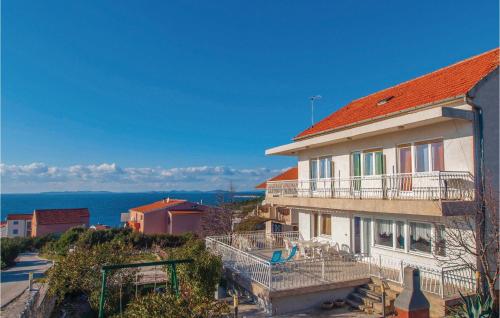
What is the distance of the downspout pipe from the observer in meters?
11.7

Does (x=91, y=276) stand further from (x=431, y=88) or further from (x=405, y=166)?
(x=431, y=88)

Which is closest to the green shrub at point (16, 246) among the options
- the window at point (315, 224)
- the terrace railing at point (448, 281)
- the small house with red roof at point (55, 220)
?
the small house with red roof at point (55, 220)

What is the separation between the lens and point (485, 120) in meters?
12.5

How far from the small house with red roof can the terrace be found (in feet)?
160

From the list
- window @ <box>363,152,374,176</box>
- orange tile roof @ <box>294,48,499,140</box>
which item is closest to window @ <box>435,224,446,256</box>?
window @ <box>363,152,374,176</box>

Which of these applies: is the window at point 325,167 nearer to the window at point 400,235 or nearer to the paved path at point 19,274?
the window at point 400,235

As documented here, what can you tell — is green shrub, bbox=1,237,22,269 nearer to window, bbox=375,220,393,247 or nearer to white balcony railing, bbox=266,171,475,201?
white balcony railing, bbox=266,171,475,201

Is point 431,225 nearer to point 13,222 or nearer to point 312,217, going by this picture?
point 312,217

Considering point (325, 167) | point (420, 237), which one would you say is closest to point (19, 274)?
point (325, 167)

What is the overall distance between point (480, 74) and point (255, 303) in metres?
12.8

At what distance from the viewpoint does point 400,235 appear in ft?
49.3

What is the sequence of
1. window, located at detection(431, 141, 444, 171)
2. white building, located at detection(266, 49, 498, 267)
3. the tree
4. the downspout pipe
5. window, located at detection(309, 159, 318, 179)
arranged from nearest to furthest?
the tree → the downspout pipe → white building, located at detection(266, 49, 498, 267) → window, located at detection(431, 141, 444, 171) → window, located at detection(309, 159, 318, 179)

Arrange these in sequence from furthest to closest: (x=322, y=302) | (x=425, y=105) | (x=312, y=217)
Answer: (x=312, y=217)
(x=425, y=105)
(x=322, y=302)

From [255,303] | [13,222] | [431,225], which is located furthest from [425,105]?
[13,222]
